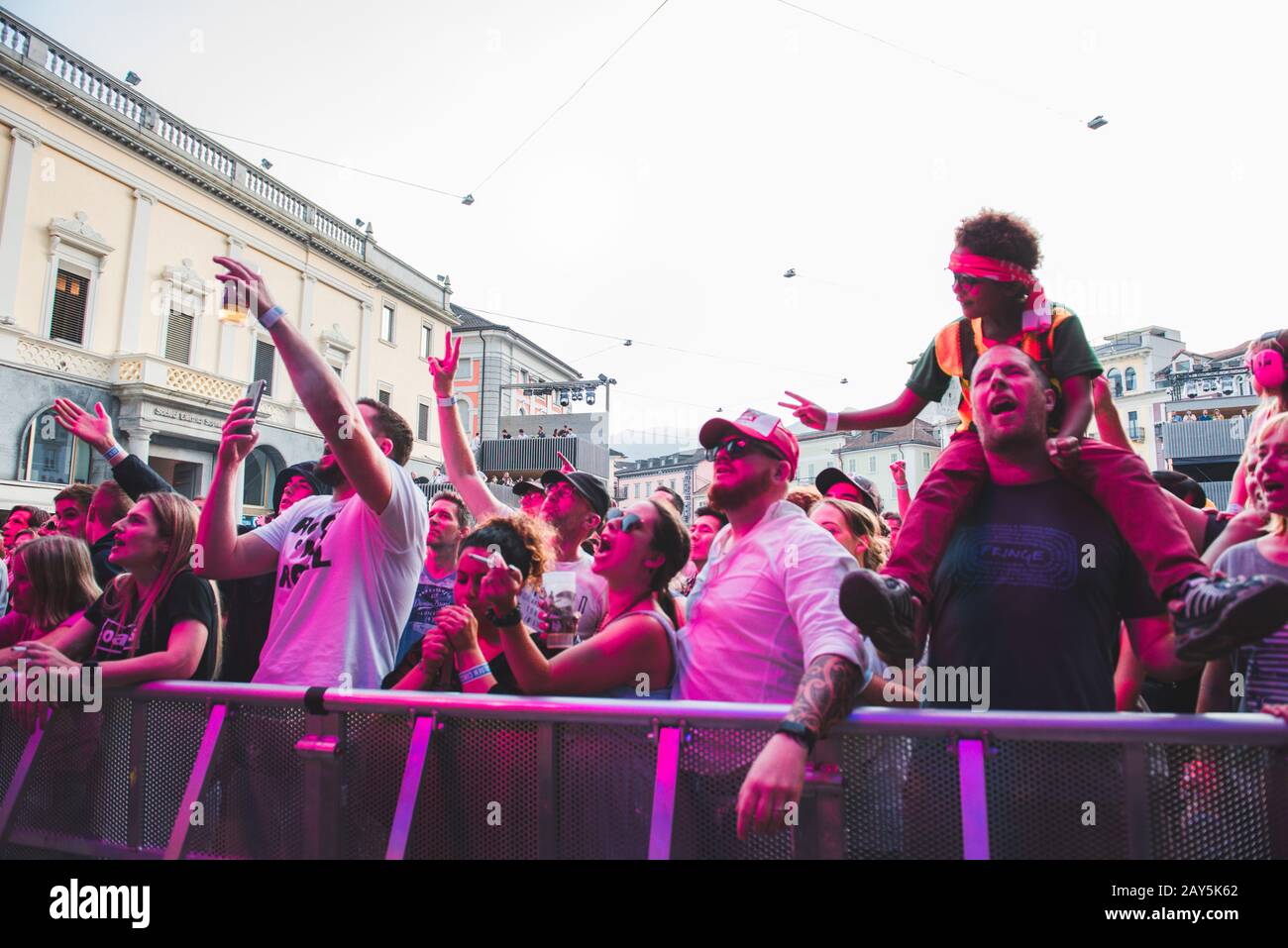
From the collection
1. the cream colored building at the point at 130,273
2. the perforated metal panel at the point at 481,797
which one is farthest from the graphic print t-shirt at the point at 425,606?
the cream colored building at the point at 130,273

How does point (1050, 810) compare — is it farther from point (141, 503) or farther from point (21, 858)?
point (141, 503)

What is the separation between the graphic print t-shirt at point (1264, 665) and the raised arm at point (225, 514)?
11.3 ft

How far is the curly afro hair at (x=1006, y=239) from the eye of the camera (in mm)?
2455

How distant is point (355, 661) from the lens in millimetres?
2645

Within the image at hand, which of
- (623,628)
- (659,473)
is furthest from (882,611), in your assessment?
(659,473)

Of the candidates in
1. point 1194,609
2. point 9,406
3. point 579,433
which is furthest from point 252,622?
point 579,433

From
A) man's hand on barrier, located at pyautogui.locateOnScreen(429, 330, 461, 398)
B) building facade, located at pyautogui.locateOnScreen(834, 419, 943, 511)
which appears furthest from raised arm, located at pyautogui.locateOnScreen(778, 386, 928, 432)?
building facade, located at pyautogui.locateOnScreen(834, 419, 943, 511)

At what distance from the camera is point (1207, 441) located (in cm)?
2084

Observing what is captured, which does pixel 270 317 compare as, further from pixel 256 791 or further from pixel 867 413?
pixel 867 413

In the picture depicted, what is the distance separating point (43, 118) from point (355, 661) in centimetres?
2276

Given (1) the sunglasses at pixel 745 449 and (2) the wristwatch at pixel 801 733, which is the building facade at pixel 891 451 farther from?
(2) the wristwatch at pixel 801 733

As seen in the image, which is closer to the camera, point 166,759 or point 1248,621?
point 1248,621

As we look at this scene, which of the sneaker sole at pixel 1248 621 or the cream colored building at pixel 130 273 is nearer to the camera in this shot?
the sneaker sole at pixel 1248 621

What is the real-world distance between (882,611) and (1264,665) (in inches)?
50.2
